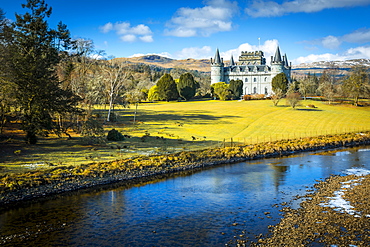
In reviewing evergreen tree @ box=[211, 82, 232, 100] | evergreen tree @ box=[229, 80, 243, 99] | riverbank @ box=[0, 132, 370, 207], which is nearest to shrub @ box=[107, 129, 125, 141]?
riverbank @ box=[0, 132, 370, 207]

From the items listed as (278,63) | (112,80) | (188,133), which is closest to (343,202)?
(188,133)

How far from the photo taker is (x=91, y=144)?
30531 millimetres

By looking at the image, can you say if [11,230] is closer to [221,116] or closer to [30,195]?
[30,195]

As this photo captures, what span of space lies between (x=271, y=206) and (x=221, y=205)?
276 centimetres

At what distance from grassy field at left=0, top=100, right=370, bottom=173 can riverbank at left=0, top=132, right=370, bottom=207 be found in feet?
5.73

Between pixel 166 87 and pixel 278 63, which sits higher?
pixel 278 63

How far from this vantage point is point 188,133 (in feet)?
129

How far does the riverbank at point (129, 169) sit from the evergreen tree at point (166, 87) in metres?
55.3

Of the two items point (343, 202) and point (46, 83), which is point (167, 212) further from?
point (46, 83)

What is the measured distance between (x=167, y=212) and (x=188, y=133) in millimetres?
22345

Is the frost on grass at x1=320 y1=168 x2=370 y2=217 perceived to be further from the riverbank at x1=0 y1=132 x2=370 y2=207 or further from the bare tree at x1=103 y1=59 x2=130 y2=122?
the bare tree at x1=103 y1=59 x2=130 y2=122

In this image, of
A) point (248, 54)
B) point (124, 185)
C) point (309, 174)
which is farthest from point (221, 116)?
point (248, 54)

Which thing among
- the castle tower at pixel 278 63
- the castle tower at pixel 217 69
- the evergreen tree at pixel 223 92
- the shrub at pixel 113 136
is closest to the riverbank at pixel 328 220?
the shrub at pixel 113 136

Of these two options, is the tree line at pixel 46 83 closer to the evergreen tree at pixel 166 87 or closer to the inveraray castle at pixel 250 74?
the evergreen tree at pixel 166 87
